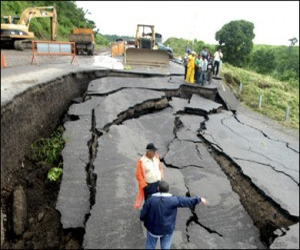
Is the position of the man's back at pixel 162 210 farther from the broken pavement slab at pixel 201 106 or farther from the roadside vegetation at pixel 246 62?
the roadside vegetation at pixel 246 62

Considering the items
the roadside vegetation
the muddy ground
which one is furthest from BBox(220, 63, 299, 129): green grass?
the muddy ground

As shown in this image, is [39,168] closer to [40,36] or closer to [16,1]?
[40,36]

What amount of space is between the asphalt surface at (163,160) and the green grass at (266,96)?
2258 mm

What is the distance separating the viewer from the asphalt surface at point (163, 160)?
4.80m

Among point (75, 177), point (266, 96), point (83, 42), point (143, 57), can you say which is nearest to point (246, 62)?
point (266, 96)

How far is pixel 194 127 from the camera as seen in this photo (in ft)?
31.0

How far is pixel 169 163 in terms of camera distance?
6.97 meters

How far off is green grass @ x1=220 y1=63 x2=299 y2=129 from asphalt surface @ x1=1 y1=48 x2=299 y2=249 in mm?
2258

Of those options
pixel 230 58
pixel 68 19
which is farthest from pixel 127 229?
pixel 68 19

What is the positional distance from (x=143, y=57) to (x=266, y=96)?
6.78m

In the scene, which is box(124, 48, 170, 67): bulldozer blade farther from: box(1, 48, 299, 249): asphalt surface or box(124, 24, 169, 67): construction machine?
box(1, 48, 299, 249): asphalt surface

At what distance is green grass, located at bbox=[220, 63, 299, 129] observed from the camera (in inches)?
563

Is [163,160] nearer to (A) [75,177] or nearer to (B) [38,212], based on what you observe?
(A) [75,177]

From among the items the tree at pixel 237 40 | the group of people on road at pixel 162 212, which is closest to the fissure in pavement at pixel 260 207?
the group of people on road at pixel 162 212
